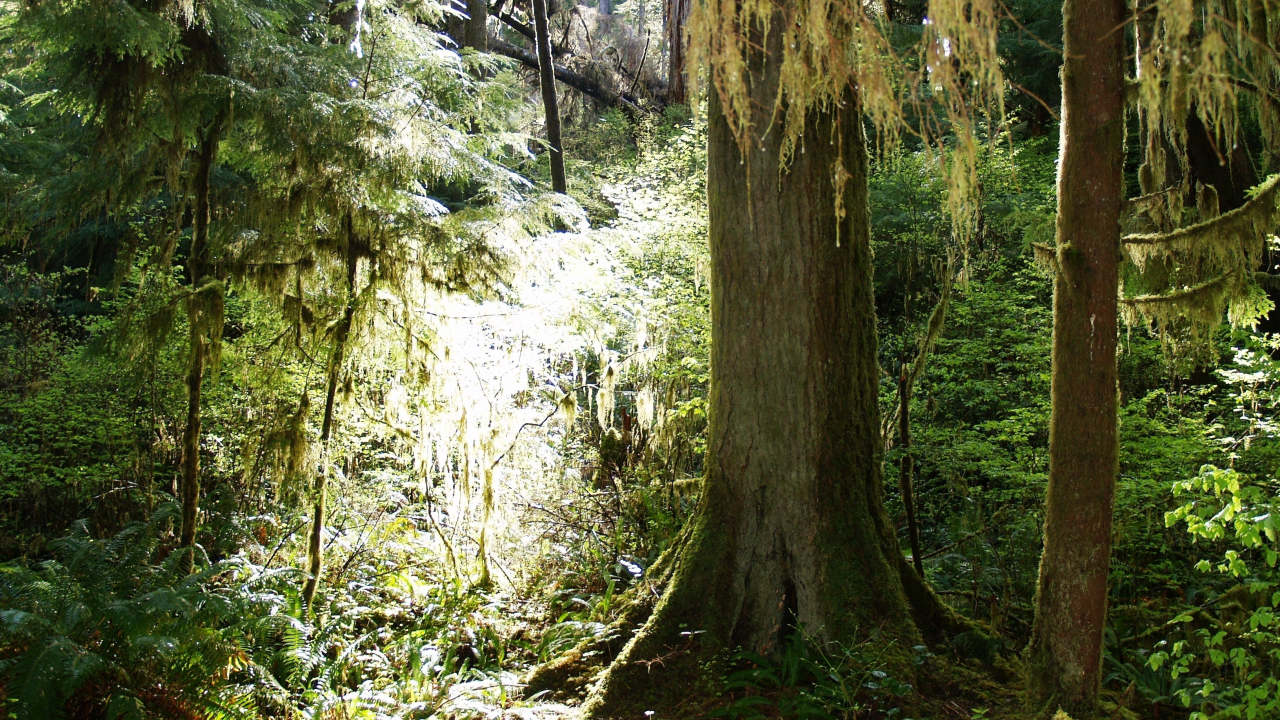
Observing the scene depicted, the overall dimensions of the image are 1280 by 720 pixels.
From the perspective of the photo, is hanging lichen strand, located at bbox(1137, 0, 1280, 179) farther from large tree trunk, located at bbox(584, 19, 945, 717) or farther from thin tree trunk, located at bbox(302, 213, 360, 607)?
thin tree trunk, located at bbox(302, 213, 360, 607)

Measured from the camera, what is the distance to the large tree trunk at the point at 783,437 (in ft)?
13.5

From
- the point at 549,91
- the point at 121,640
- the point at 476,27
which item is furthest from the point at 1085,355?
the point at 476,27

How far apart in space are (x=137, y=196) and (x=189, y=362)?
4.10 ft

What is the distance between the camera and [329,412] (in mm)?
5336

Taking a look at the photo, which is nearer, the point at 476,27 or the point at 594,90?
the point at 476,27

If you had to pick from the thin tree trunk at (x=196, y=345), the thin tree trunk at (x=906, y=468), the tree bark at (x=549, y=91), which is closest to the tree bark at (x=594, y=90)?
the tree bark at (x=549, y=91)

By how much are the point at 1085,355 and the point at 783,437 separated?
1526 mm

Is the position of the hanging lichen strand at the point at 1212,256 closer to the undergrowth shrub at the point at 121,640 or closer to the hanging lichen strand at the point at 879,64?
the hanging lichen strand at the point at 879,64

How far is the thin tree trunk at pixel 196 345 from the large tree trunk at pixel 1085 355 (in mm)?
4821

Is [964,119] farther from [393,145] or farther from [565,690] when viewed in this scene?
[393,145]

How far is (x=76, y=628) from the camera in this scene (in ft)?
12.7

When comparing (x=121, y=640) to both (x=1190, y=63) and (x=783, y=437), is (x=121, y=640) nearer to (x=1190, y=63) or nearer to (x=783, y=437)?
(x=783, y=437)

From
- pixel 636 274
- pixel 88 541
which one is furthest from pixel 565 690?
pixel 636 274

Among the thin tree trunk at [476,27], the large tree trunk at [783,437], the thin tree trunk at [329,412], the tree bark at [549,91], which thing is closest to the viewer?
the large tree trunk at [783,437]
